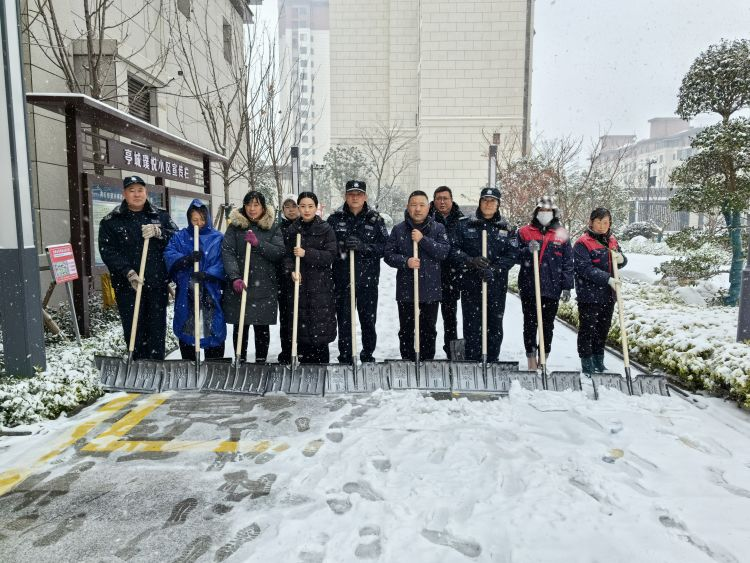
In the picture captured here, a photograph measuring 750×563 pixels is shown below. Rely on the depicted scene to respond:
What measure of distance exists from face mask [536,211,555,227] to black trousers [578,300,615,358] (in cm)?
88

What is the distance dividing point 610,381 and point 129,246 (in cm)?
464

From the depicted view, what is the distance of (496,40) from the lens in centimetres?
3394

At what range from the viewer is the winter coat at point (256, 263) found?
474 centimetres

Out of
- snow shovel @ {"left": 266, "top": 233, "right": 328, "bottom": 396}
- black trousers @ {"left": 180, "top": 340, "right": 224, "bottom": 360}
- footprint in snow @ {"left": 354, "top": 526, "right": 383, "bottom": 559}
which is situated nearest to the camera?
footprint in snow @ {"left": 354, "top": 526, "right": 383, "bottom": 559}

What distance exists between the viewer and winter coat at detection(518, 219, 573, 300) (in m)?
4.89

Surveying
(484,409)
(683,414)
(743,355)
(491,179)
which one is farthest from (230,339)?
(491,179)

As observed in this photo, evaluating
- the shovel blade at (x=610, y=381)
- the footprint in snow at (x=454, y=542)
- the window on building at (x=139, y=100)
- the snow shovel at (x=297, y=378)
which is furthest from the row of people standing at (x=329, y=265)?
the window on building at (x=139, y=100)

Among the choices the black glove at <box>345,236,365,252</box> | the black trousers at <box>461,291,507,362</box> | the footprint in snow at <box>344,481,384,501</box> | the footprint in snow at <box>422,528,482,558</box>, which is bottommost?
the footprint in snow at <box>422,528,482,558</box>

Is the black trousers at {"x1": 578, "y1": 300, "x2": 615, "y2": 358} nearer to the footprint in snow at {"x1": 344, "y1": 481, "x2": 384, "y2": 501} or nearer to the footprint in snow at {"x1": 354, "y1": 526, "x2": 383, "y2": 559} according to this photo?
the footprint in snow at {"x1": 344, "y1": 481, "x2": 384, "y2": 501}

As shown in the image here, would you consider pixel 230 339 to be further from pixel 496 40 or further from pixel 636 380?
pixel 496 40

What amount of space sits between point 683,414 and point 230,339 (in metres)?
5.37

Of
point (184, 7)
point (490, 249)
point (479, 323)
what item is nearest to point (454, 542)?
point (479, 323)

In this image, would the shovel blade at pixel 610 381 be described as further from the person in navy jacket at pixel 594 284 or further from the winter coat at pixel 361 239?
the winter coat at pixel 361 239

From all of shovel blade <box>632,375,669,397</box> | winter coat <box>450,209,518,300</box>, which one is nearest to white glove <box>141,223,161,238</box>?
winter coat <box>450,209,518,300</box>
